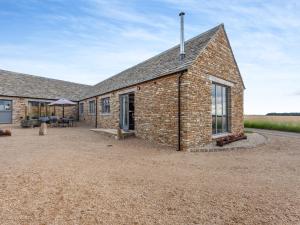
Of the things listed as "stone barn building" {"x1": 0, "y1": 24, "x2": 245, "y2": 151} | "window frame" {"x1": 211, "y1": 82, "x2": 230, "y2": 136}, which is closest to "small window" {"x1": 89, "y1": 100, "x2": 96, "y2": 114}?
"stone barn building" {"x1": 0, "y1": 24, "x2": 245, "y2": 151}

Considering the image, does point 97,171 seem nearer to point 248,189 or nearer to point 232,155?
point 248,189

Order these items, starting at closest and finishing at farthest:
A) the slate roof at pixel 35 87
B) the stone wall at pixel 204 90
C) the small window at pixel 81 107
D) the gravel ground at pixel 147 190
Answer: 1. the gravel ground at pixel 147 190
2. the stone wall at pixel 204 90
3. the slate roof at pixel 35 87
4. the small window at pixel 81 107

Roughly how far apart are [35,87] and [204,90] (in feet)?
71.6

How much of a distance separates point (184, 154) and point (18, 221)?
19.6 feet

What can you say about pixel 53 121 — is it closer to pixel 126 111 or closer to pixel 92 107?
pixel 92 107

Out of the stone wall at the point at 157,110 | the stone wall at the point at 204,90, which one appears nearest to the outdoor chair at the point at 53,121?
the stone wall at the point at 157,110

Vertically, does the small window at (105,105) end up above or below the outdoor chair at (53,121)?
above

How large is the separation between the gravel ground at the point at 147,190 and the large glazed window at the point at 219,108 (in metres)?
3.88

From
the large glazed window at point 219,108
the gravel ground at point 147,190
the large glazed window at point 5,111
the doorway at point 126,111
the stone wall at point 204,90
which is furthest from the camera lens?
the large glazed window at point 5,111

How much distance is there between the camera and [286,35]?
1123cm

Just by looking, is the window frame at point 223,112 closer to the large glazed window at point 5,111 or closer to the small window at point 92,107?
the small window at point 92,107

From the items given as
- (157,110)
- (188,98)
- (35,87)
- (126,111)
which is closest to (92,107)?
(126,111)

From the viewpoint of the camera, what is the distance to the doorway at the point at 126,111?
43.8 ft

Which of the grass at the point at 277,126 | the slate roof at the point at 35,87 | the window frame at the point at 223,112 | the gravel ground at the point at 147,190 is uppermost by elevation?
the slate roof at the point at 35,87
